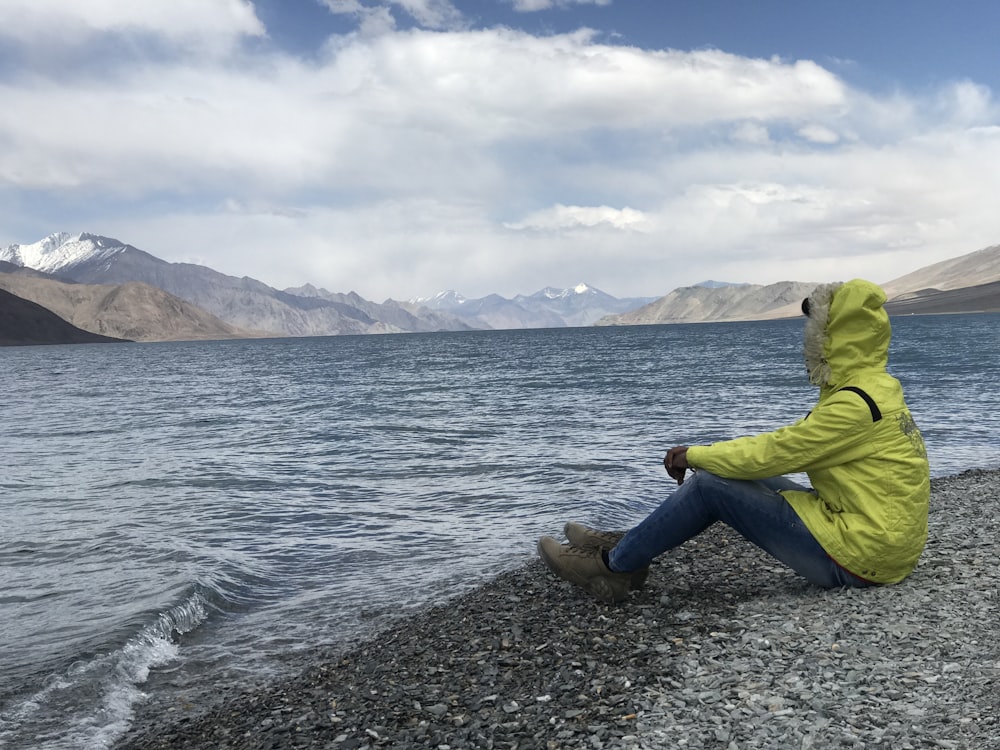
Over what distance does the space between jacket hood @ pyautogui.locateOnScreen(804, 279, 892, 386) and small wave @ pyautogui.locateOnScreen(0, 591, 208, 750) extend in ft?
21.7

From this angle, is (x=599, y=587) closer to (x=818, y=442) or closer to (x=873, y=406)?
(x=818, y=442)

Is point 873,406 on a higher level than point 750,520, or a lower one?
higher

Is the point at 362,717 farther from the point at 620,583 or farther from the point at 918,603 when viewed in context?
the point at 918,603

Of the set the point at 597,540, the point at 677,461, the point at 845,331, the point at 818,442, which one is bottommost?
the point at 597,540

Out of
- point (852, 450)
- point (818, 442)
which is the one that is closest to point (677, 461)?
point (818, 442)

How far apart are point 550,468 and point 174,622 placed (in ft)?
37.4

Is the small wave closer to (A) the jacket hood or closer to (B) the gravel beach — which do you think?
(B) the gravel beach

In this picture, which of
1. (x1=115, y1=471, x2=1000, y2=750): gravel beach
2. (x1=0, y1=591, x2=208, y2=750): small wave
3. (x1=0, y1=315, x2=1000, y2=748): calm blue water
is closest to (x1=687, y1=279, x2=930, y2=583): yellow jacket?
(x1=115, y1=471, x2=1000, y2=750): gravel beach

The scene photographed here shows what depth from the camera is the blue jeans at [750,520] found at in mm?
6441

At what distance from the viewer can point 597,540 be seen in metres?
7.62

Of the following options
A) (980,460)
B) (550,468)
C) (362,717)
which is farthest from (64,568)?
(980,460)

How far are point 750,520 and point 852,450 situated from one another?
1.03 meters

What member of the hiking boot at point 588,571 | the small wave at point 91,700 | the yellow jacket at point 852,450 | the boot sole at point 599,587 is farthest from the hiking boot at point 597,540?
the small wave at point 91,700

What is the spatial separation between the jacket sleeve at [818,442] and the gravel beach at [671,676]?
4.23ft
